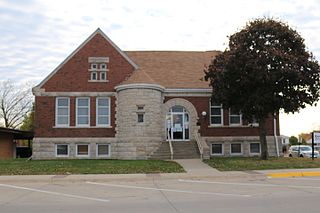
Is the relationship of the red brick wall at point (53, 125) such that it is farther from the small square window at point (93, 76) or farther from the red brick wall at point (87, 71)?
the small square window at point (93, 76)

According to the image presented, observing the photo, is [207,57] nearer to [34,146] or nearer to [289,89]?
[289,89]

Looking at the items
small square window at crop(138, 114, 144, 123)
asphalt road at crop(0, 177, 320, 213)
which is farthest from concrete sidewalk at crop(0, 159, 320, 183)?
small square window at crop(138, 114, 144, 123)

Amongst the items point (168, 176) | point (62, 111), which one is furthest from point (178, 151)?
point (168, 176)

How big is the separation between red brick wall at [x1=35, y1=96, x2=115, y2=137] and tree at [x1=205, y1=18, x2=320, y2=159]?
9662mm

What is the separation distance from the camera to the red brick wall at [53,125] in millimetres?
31078

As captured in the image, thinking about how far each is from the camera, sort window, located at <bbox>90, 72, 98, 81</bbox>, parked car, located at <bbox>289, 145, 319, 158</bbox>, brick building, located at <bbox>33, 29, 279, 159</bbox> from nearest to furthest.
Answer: brick building, located at <bbox>33, 29, 279, 159</bbox> < window, located at <bbox>90, 72, 98, 81</bbox> < parked car, located at <bbox>289, 145, 319, 158</bbox>

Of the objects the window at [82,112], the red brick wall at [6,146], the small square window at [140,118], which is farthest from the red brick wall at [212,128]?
the red brick wall at [6,146]

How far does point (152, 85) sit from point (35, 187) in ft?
47.7

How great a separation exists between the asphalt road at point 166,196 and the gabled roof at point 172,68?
13875 mm

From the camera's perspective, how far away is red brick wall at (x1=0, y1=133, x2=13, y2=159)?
3928 cm

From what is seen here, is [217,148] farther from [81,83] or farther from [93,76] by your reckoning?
[81,83]

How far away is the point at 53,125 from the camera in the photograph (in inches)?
1225

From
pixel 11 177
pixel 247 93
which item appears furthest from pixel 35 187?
pixel 247 93

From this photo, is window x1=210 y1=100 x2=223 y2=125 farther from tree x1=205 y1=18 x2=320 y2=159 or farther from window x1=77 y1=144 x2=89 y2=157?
window x1=77 y1=144 x2=89 y2=157
